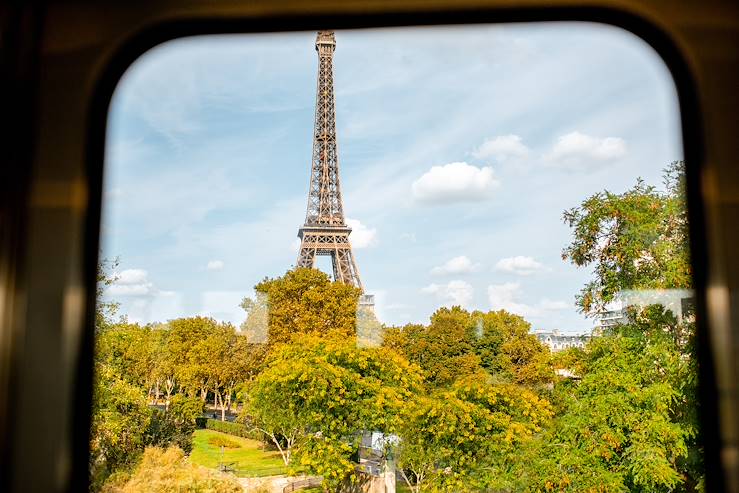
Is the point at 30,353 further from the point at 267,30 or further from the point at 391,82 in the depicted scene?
the point at 391,82

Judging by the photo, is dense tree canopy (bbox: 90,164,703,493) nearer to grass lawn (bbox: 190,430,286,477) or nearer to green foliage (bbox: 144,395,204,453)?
green foliage (bbox: 144,395,204,453)

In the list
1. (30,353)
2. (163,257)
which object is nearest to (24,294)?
(30,353)

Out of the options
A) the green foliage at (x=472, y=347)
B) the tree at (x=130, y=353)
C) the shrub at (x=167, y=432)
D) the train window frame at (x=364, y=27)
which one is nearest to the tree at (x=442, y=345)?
the green foliage at (x=472, y=347)

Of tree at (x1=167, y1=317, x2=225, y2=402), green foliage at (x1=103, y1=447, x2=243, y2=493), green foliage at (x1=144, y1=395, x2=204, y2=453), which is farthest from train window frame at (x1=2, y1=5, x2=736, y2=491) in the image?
green foliage at (x1=144, y1=395, x2=204, y2=453)

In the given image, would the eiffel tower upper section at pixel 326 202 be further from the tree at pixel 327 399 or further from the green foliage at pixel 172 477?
the green foliage at pixel 172 477

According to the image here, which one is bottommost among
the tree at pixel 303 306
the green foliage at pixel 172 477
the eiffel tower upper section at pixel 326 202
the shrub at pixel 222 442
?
the green foliage at pixel 172 477

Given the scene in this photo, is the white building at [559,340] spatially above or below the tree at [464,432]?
above

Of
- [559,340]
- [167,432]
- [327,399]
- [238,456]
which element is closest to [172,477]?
[167,432]
